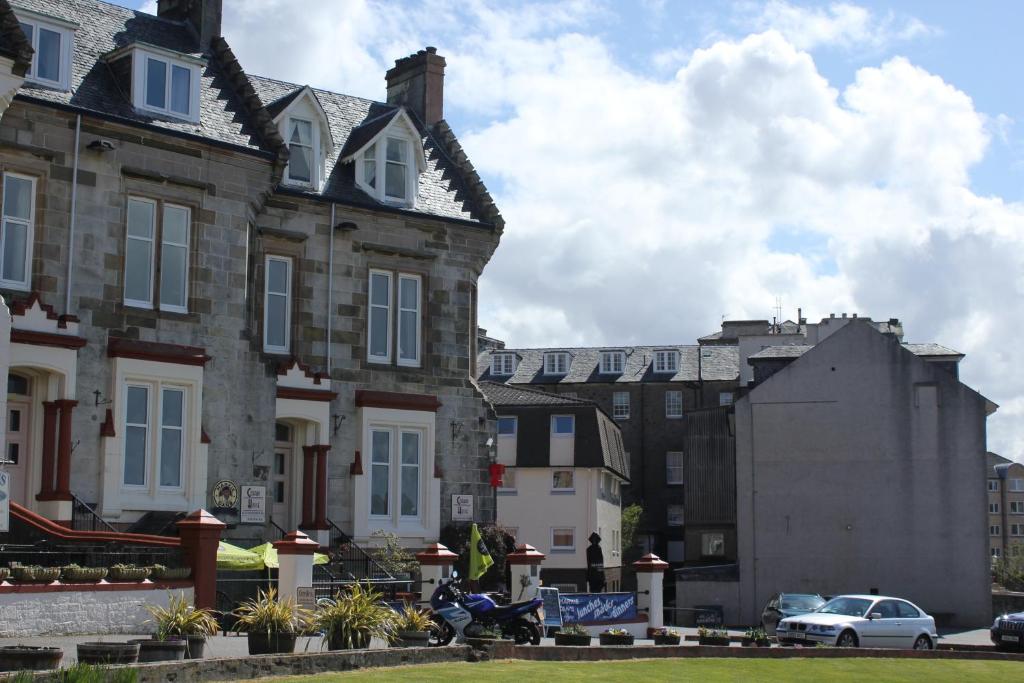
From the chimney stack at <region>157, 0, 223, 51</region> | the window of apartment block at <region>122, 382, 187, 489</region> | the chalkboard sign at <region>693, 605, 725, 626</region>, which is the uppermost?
the chimney stack at <region>157, 0, 223, 51</region>

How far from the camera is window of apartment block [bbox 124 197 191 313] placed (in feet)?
93.5

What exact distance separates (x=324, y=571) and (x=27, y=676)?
15556mm

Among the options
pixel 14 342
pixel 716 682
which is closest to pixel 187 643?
pixel 716 682

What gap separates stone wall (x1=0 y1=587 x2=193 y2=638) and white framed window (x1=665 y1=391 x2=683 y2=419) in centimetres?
5918

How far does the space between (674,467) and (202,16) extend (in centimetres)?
4964

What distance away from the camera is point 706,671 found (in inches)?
837

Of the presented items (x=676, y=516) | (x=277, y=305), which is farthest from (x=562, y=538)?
(x=277, y=305)

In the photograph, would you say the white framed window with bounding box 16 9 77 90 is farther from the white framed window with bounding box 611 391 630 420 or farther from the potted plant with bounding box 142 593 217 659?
the white framed window with bounding box 611 391 630 420

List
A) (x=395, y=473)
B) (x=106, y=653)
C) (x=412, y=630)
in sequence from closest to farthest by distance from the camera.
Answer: (x=106, y=653), (x=412, y=630), (x=395, y=473)

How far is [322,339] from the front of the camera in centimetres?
3312

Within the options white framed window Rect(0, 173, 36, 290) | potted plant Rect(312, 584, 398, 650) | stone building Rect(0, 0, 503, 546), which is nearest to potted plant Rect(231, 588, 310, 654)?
potted plant Rect(312, 584, 398, 650)

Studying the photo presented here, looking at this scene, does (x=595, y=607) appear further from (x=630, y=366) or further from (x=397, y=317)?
(x=630, y=366)

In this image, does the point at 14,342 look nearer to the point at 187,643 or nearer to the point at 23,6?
the point at 23,6

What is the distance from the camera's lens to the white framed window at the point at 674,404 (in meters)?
78.8
